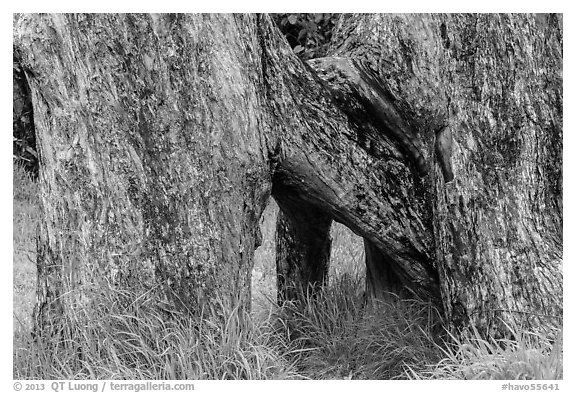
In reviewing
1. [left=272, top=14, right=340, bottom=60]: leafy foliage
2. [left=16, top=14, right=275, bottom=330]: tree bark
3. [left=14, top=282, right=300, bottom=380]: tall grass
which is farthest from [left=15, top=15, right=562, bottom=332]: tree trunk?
[left=272, top=14, right=340, bottom=60]: leafy foliage

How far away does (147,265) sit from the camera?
3992 millimetres

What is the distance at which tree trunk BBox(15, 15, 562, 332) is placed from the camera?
3943mm

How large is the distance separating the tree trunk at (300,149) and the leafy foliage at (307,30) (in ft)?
11.1

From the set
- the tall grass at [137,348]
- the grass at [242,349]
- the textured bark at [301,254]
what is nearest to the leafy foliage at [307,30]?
the textured bark at [301,254]

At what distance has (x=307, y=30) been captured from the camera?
8.36m

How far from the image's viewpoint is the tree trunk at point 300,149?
3.94 meters

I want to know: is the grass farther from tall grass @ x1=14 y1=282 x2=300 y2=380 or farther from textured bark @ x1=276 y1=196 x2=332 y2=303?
textured bark @ x1=276 y1=196 x2=332 y2=303

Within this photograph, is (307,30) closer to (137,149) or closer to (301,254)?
(301,254)

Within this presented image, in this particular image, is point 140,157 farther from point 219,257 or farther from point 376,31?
point 376,31

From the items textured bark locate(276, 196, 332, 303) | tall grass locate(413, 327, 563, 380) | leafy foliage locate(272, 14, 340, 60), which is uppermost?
leafy foliage locate(272, 14, 340, 60)

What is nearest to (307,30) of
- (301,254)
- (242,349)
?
(301,254)

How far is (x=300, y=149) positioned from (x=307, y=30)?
4.23 metres

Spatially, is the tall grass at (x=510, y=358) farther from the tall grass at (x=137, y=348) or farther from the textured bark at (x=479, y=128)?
the tall grass at (x=137, y=348)

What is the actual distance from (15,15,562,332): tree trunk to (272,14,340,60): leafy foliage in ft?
11.1
